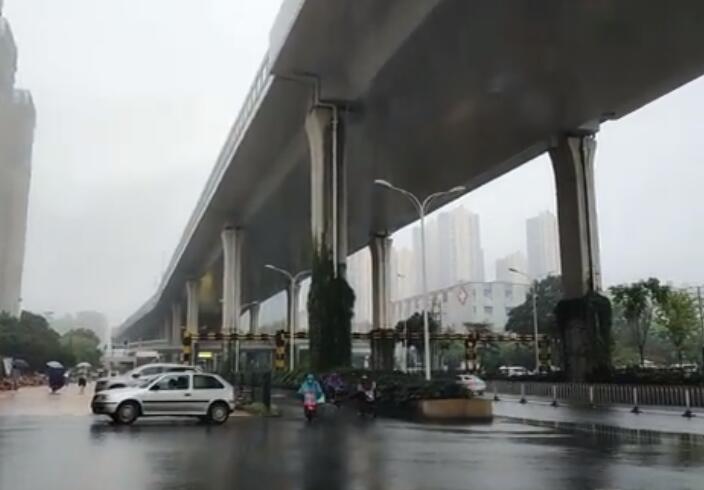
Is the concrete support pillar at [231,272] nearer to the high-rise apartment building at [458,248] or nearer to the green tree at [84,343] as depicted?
the high-rise apartment building at [458,248]

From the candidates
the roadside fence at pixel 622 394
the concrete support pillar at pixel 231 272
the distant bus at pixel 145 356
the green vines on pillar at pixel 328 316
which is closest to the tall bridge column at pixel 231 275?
the concrete support pillar at pixel 231 272

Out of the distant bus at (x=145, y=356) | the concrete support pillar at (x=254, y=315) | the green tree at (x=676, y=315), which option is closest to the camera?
the green tree at (x=676, y=315)

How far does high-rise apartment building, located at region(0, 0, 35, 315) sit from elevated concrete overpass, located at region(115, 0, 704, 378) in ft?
36.2

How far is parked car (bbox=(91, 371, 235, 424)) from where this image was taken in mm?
21906

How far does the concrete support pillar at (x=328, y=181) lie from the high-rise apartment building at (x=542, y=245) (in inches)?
1947

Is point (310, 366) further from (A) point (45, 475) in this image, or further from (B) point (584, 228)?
(A) point (45, 475)

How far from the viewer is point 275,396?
38.5 meters

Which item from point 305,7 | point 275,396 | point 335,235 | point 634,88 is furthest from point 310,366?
point 634,88

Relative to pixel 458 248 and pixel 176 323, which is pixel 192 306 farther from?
pixel 458 248

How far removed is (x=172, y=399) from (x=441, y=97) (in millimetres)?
21574

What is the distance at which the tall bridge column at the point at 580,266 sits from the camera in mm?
39219

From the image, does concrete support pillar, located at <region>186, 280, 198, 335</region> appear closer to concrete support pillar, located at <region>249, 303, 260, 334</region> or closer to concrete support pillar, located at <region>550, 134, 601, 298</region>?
concrete support pillar, located at <region>249, 303, 260, 334</region>

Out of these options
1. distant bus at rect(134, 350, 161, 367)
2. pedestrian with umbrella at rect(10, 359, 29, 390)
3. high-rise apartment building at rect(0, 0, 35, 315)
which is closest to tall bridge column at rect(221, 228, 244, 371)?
pedestrian with umbrella at rect(10, 359, 29, 390)

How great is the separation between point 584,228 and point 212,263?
174 ft
